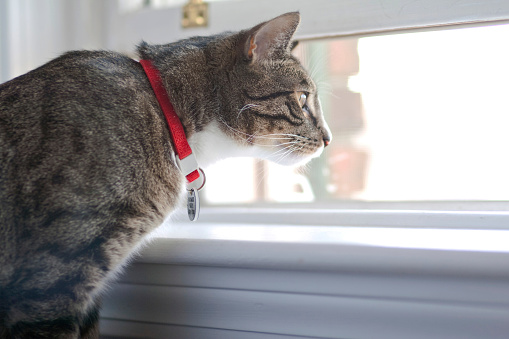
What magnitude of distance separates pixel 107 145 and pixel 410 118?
0.77 m

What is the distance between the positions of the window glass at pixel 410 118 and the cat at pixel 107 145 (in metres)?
0.27

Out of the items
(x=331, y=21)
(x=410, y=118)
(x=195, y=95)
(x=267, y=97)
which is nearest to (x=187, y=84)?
(x=195, y=95)

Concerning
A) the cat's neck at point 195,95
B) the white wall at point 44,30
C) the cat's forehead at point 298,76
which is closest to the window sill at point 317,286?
the cat's neck at point 195,95

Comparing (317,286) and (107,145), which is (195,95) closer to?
(107,145)

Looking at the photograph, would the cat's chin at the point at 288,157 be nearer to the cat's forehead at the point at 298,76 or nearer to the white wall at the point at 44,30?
the cat's forehead at the point at 298,76

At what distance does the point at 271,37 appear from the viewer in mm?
956

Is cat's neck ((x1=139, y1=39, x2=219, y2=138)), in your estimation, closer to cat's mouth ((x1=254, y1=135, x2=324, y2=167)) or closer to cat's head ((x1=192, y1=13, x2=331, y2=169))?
cat's head ((x1=192, y1=13, x2=331, y2=169))

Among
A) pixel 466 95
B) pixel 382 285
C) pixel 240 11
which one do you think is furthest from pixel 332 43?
pixel 382 285

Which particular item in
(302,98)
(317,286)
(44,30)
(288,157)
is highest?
(44,30)

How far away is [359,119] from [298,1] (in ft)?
1.13

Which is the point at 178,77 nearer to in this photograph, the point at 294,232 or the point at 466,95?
the point at 294,232

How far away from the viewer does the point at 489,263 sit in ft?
2.25

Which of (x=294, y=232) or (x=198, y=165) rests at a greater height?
(x=198, y=165)

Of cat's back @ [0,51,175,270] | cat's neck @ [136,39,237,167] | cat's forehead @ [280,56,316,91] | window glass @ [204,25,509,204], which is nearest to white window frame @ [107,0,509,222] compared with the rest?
window glass @ [204,25,509,204]
